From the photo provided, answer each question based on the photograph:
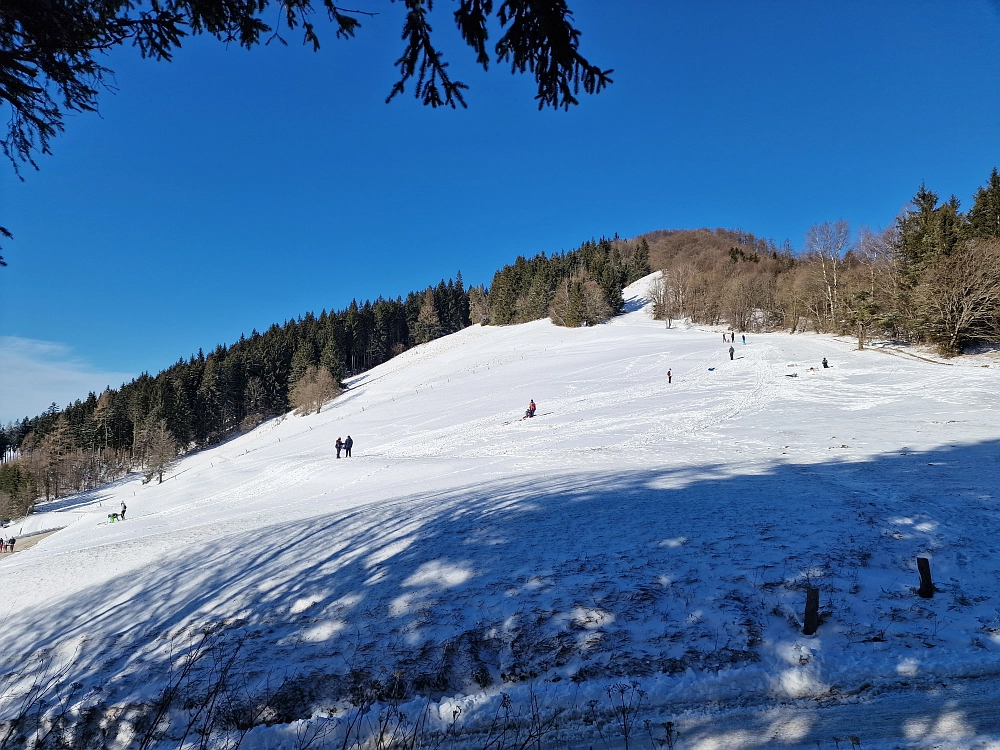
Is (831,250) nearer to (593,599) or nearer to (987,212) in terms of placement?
(987,212)

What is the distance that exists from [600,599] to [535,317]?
8702 centimetres

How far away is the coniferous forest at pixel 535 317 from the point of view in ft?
113

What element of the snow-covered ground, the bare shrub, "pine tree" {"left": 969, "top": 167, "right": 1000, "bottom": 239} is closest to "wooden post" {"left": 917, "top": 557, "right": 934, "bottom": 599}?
the snow-covered ground

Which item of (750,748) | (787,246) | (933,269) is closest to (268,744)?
(750,748)

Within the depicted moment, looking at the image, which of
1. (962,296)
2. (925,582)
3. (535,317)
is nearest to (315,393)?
(535,317)

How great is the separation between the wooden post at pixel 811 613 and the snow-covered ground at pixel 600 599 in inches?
3.4

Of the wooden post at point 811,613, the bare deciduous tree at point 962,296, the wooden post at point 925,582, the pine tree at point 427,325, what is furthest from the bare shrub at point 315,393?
the bare deciduous tree at point 962,296

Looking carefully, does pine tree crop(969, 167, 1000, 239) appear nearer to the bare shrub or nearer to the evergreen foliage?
the evergreen foliage

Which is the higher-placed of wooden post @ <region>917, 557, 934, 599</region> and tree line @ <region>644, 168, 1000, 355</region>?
tree line @ <region>644, 168, 1000, 355</region>

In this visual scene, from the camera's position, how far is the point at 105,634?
6.24 metres

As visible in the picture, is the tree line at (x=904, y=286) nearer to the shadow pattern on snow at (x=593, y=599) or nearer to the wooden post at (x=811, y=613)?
the shadow pattern on snow at (x=593, y=599)

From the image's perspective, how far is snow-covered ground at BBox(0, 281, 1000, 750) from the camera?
3.68 m

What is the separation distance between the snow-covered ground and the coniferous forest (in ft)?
80.8

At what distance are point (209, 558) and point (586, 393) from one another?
86.6 feet
